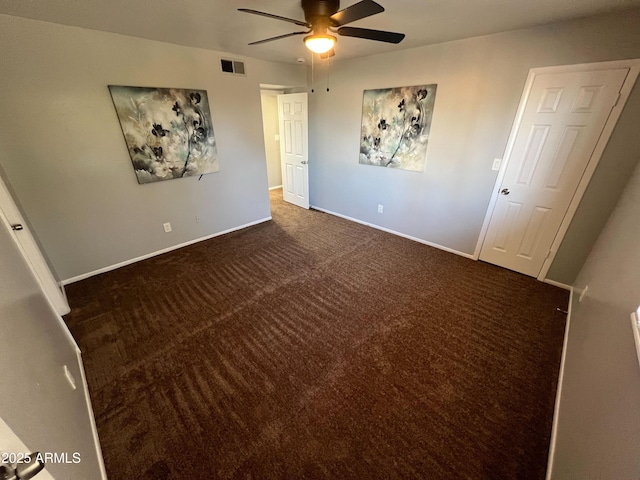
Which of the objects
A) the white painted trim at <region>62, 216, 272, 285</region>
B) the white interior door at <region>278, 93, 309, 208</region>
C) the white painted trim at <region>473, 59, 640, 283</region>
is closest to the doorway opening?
the white interior door at <region>278, 93, 309, 208</region>

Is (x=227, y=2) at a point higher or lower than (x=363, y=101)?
higher

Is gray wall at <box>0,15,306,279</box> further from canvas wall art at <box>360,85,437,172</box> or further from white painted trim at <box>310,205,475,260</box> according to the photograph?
white painted trim at <box>310,205,475,260</box>

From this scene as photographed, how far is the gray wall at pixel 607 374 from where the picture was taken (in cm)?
82

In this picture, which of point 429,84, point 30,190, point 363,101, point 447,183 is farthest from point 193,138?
point 447,183

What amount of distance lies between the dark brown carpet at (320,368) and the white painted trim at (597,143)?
52 centimetres

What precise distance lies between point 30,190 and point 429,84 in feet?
14.0

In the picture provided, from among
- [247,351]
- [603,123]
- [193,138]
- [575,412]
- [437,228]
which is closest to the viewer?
[575,412]

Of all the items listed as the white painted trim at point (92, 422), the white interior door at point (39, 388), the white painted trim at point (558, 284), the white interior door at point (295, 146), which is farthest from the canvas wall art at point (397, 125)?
the white painted trim at point (92, 422)

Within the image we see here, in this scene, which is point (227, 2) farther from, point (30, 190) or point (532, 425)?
point (532, 425)

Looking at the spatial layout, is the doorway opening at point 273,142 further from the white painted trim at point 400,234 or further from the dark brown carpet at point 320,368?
the dark brown carpet at point 320,368

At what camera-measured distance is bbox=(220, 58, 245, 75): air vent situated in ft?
10.4

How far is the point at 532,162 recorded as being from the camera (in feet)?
8.36

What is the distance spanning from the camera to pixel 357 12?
1511mm

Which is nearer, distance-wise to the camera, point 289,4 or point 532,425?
point 532,425
